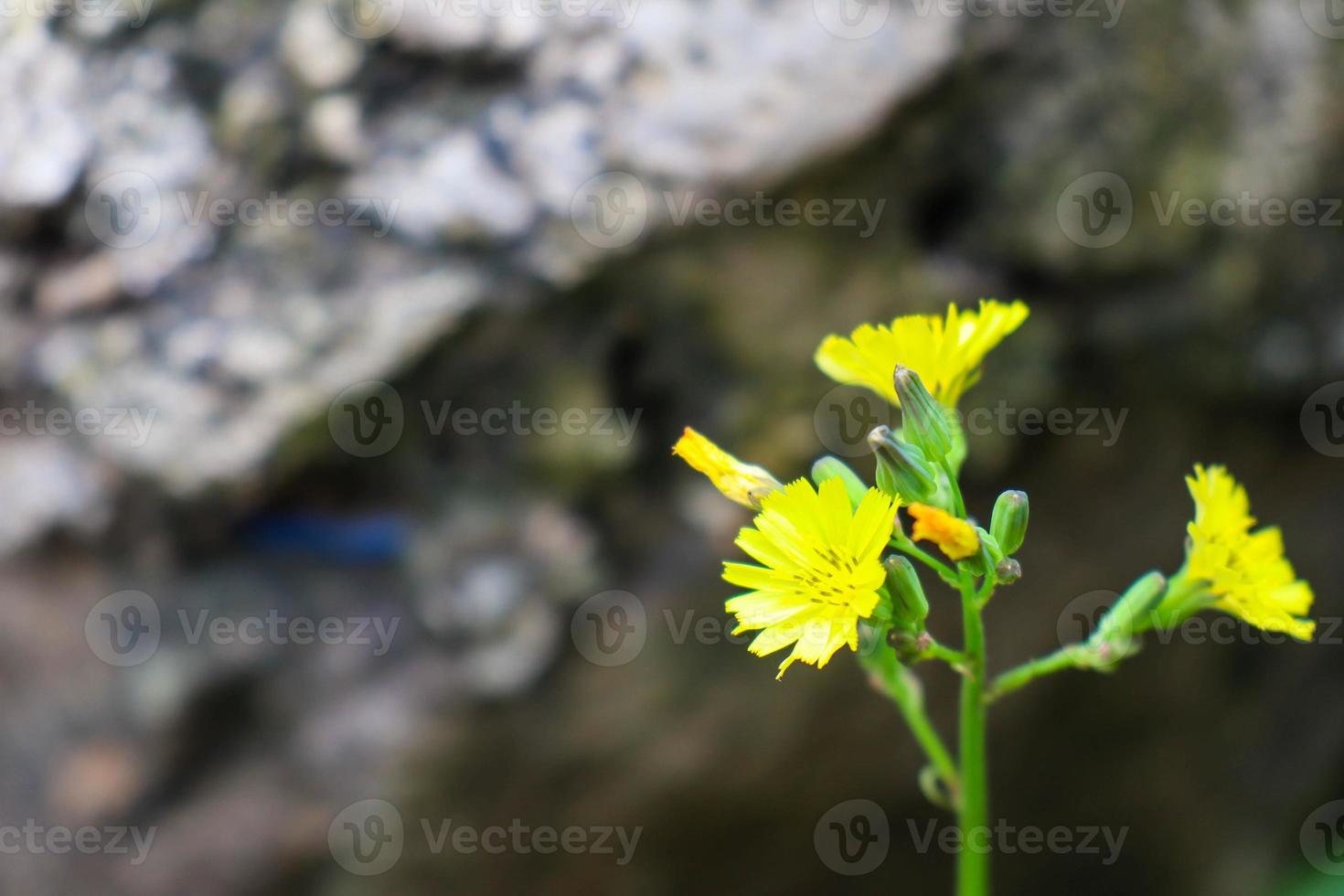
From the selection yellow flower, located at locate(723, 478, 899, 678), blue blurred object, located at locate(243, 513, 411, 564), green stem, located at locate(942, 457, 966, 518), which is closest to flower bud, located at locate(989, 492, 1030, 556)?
green stem, located at locate(942, 457, 966, 518)

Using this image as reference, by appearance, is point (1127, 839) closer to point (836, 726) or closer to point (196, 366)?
point (836, 726)

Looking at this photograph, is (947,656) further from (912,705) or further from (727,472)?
(727,472)

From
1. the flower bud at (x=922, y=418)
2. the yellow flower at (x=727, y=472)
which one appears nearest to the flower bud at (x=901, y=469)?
the flower bud at (x=922, y=418)

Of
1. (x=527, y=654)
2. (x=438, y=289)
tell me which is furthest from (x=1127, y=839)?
(x=438, y=289)

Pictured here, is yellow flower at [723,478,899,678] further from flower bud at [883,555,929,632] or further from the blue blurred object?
the blue blurred object

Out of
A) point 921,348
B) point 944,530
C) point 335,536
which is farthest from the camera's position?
point 335,536

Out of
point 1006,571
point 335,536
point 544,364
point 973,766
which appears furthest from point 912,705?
point 335,536
